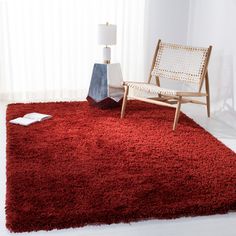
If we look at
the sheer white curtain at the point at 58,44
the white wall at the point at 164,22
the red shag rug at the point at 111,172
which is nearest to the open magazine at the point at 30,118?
the red shag rug at the point at 111,172

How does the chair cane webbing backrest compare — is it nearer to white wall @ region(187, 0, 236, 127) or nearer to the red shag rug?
white wall @ region(187, 0, 236, 127)

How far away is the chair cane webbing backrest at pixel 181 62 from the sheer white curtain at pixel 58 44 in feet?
1.64

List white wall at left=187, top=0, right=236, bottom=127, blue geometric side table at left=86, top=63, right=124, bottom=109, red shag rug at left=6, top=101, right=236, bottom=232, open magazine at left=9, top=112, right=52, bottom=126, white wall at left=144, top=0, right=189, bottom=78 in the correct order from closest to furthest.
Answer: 1. red shag rug at left=6, top=101, right=236, bottom=232
2. open magazine at left=9, top=112, right=52, bottom=126
3. white wall at left=187, top=0, right=236, bottom=127
4. blue geometric side table at left=86, top=63, right=124, bottom=109
5. white wall at left=144, top=0, right=189, bottom=78

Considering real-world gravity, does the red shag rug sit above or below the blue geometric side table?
below

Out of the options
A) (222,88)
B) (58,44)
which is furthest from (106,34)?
(222,88)

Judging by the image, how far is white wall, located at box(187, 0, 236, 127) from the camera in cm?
368

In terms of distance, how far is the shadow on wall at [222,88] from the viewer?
3715 mm

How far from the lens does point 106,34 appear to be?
153 inches

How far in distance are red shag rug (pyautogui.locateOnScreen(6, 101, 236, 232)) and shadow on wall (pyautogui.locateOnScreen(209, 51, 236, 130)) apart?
39 cm

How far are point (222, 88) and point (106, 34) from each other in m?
1.25

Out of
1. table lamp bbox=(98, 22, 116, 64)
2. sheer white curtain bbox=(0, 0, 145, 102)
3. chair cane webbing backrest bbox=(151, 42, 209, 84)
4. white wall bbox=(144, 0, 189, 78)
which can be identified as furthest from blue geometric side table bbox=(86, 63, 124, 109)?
white wall bbox=(144, 0, 189, 78)

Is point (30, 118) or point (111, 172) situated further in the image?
point (30, 118)

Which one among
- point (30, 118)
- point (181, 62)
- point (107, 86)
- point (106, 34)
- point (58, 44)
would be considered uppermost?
point (106, 34)

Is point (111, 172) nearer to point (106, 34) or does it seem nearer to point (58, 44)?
point (106, 34)
